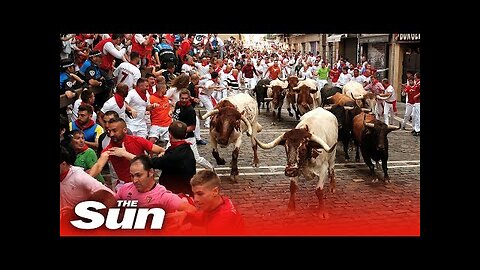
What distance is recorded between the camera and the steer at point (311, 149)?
23.4 feet

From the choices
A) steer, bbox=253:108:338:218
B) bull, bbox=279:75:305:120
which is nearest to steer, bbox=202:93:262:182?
steer, bbox=253:108:338:218

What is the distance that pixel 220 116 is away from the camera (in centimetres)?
902

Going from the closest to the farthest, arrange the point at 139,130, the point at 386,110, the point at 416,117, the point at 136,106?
the point at 136,106 < the point at 139,130 < the point at 386,110 < the point at 416,117

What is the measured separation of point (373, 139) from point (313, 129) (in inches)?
70.1

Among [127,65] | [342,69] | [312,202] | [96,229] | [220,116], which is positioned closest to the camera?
[96,229]

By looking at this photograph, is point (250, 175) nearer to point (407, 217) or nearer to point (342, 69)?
point (407, 217)

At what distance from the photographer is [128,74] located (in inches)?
381

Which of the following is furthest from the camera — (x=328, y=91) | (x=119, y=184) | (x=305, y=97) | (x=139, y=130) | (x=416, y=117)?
(x=328, y=91)

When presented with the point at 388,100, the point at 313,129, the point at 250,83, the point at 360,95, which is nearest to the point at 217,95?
the point at 250,83

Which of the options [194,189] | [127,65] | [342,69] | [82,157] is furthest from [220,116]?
[342,69]

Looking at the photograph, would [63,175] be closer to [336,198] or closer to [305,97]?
[336,198]

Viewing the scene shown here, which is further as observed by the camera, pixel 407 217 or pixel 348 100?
pixel 348 100

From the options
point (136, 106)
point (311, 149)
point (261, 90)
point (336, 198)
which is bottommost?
point (336, 198)

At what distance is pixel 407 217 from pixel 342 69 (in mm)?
5942
